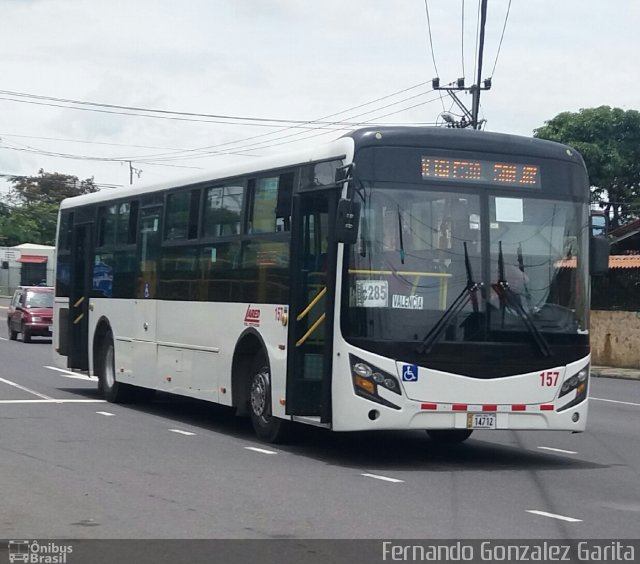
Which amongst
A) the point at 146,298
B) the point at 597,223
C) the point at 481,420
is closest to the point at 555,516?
the point at 481,420

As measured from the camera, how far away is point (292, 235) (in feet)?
43.6

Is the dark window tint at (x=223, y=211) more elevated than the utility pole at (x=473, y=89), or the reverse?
the utility pole at (x=473, y=89)

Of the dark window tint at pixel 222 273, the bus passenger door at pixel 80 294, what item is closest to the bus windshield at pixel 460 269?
the dark window tint at pixel 222 273

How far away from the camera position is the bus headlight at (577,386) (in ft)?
42.2

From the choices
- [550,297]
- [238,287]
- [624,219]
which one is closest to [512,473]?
[550,297]

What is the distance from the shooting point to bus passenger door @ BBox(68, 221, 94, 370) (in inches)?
786

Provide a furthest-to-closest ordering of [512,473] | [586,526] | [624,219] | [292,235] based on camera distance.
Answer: [624,219] → [292,235] → [512,473] → [586,526]

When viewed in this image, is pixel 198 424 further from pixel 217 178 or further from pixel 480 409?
pixel 480 409

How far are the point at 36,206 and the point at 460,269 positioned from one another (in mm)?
98821

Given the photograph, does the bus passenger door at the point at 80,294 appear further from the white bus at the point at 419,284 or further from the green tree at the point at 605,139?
the green tree at the point at 605,139

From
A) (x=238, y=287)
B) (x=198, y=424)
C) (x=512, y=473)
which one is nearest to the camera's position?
(x=512, y=473)

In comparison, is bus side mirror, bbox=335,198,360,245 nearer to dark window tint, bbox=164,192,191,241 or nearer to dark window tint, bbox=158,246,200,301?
dark window tint, bbox=158,246,200,301

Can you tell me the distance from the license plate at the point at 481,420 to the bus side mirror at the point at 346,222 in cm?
210
